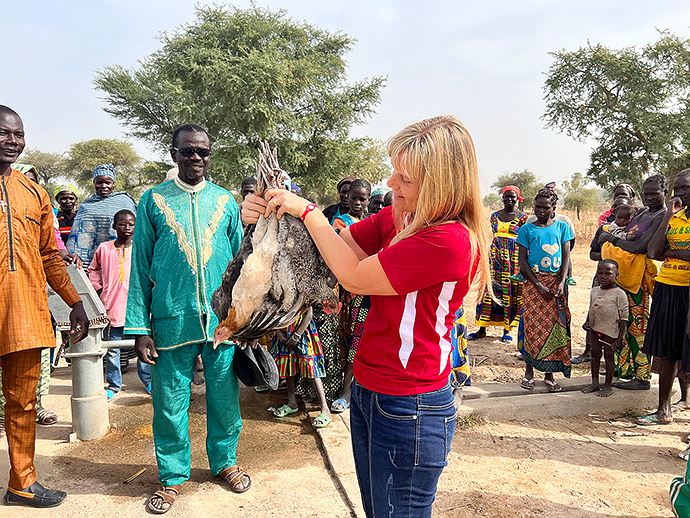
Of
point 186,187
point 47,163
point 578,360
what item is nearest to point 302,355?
point 186,187

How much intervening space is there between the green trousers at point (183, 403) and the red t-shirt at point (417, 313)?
1621mm

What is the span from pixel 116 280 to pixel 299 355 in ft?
7.39

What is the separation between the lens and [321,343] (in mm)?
4512

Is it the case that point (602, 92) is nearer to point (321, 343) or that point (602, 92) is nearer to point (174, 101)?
point (174, 101)

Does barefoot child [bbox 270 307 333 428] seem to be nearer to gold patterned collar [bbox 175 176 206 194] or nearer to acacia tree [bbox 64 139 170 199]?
gold patterned collar [bbox 175 176 206 194]

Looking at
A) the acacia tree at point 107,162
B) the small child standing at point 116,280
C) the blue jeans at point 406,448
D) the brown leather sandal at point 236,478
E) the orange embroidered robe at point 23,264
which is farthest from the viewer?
the acacia tree at point 107,162

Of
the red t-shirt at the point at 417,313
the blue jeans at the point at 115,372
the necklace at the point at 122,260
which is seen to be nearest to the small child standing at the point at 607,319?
the red t-shirt at the point at 417,313

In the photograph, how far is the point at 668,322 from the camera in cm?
412

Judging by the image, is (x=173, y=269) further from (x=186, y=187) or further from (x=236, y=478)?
(x=236, y=478)

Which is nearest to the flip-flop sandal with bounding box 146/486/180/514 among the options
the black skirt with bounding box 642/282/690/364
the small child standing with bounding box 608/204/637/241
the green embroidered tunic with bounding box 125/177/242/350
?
the green embroidered tunic with bounding box 125/177/242/350

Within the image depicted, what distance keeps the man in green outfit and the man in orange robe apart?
62 cm

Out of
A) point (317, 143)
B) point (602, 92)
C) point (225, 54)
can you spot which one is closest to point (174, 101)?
point (225, 54)

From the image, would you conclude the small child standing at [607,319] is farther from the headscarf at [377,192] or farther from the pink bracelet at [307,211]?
the pink bracelet at [307,211]

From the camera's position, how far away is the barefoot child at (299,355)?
428 centimetres
